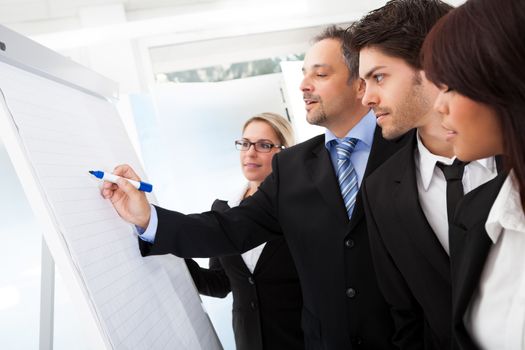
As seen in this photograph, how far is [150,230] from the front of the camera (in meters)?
1.17

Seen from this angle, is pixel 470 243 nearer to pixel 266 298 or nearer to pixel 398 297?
pixel 398 297

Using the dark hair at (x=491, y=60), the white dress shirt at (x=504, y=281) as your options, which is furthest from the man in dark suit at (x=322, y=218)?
the dark hair at (x=491, y=60)

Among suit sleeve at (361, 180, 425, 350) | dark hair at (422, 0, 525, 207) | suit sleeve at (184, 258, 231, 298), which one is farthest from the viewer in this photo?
suit sleeve at (184, 258, 231, 298)

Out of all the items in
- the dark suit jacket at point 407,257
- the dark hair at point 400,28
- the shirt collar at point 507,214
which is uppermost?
the dark hair at point 400,28

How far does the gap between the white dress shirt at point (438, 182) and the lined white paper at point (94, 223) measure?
697 millimetres

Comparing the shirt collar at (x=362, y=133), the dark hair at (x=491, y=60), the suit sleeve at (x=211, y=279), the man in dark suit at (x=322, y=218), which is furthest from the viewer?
the suit sleeve at (x=211, y=279)

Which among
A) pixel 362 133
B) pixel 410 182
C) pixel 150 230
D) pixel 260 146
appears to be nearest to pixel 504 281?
pixel 410 182

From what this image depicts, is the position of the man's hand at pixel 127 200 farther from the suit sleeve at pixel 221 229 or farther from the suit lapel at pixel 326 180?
the suit lapel at pixel 326 180

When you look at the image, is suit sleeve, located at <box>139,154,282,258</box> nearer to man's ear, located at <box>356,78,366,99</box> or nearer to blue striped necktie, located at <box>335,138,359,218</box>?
blue striped necktie, located at <box>335,138,359,218</box>

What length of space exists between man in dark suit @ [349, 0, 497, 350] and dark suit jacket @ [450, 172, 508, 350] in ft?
0.35

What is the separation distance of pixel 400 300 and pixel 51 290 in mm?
860

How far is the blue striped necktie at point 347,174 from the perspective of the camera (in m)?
1.33

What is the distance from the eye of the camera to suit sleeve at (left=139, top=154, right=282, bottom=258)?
3.94 ft

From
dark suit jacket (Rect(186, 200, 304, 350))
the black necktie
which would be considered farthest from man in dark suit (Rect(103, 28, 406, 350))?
the black necktie
